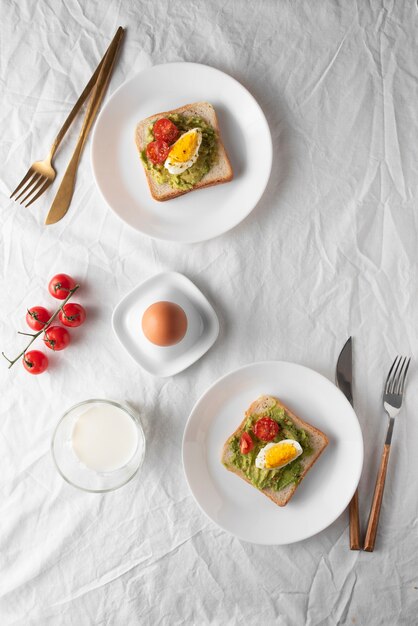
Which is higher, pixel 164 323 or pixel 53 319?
pixel 164 323

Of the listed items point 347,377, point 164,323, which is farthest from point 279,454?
point 164,323

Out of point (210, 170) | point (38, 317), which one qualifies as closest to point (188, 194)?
point (210, 170)

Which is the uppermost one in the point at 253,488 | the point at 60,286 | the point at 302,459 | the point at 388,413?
the point at 60,286

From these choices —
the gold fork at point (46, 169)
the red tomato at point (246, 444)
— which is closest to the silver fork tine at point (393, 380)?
the red tomato at point (246, 444)

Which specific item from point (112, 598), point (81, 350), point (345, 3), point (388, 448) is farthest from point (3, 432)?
point (345, 3)

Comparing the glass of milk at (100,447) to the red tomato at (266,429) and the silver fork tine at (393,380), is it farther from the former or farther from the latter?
the silver fork tine at (393,380)

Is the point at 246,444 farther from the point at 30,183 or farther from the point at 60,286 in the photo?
the point at 30,183

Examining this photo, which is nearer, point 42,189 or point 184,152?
point 184,152
